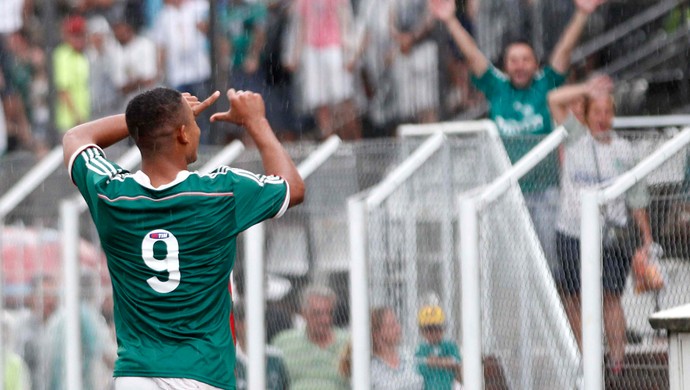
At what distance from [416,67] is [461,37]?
1.75 meters

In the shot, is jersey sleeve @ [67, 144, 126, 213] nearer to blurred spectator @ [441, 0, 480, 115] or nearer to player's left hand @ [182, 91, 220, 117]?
player's left hand @ [182, 91, 220, 117]

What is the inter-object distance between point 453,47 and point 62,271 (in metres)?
4.12

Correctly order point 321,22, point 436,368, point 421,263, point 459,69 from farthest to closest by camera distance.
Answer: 1. point 321,22
2. point 459,69
3. point 421,263
4. point 436,368

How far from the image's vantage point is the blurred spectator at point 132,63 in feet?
43.1

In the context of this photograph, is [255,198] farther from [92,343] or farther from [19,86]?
[19,86]

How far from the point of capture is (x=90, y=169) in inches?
220

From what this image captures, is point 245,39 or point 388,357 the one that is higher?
point 245,39

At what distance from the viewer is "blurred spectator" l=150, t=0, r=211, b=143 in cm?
1280

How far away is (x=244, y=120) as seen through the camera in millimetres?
5559

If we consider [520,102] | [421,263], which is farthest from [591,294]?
[520,102]

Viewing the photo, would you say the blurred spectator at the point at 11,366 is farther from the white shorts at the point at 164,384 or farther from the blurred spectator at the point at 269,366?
the white shorts at the point at 164,384

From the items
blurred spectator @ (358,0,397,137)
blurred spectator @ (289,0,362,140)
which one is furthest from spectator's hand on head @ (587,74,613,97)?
blurred spectator @ (289,0,362,140)

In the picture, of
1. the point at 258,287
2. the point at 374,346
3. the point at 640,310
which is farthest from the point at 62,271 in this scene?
the point at 640,310

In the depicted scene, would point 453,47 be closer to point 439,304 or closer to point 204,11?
point 204,11
